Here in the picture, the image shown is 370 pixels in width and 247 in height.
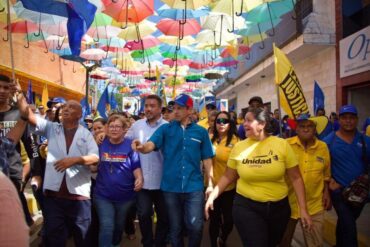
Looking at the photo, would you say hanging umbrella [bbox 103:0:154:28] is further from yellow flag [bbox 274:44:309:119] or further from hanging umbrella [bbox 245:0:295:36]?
yellow flag [bbox 274:44:309:119]

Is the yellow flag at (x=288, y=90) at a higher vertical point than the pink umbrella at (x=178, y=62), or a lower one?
lower

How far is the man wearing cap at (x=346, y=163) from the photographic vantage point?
15.2 ft

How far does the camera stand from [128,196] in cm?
469

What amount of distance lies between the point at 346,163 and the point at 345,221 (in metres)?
0.68

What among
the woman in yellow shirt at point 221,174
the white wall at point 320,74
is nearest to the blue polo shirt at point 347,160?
the woman in yellow shirt at point 221,174

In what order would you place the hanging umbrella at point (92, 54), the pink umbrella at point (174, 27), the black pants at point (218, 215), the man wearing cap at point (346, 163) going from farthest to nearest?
the hanging umbrella at point (92, 54), the pink umbrella at point (174, 27), the black pants at point (218, 215), the man wearing cap at point (346, 163)

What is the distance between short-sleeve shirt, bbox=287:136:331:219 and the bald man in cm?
234

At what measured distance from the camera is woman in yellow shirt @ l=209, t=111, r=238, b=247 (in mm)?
5266

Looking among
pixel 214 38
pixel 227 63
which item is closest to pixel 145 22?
pixel 214 38

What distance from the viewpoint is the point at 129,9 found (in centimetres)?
1003

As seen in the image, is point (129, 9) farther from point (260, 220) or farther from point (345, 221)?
point (260, 220)

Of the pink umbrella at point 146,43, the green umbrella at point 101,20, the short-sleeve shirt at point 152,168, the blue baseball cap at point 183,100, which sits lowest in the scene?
the short-sleeve shirt at point 152,168

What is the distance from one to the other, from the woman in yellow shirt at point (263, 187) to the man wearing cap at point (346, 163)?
1181 millimetres

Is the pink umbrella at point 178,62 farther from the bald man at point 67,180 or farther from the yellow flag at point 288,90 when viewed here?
the bald man at point 67,180
